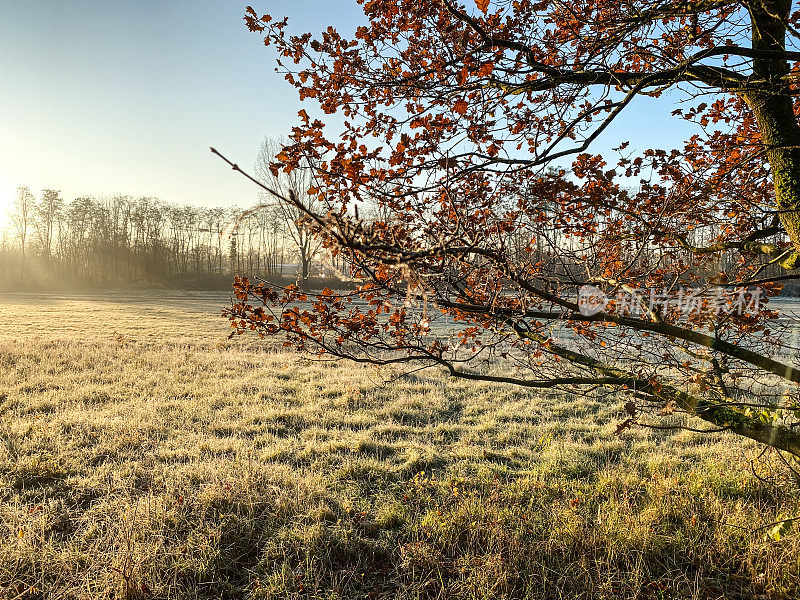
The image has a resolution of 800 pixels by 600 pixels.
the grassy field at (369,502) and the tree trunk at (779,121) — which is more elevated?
the tree trunk at (779,121)

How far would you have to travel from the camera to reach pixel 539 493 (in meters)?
4.71

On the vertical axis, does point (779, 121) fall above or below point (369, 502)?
above

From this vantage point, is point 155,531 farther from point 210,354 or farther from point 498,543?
point 210,354

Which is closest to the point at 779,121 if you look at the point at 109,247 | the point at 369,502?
the point at 369,502

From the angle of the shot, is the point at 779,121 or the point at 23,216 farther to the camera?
the point at 23,216

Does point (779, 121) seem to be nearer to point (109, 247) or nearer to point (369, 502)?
point (369, 502)

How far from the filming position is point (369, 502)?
455 cm

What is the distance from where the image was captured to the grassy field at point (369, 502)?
11.4ft

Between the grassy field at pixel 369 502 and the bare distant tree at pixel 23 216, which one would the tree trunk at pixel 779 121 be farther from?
the bare distant tree at pixel 23 216

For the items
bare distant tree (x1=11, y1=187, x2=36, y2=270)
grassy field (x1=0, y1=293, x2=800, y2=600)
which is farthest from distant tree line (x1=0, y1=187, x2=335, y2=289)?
grassy field (x1=0, y1=293, x2=800, y2=600)

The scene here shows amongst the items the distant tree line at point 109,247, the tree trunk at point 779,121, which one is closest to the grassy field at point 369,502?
the tree trunk at point 779,121

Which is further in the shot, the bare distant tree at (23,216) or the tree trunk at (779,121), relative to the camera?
the bare distant tree at (23,216)

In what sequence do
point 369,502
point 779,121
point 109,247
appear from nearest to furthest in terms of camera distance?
1. point 779,121
2. point 369,502
3. point 109,247

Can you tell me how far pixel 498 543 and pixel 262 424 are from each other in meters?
4.27
